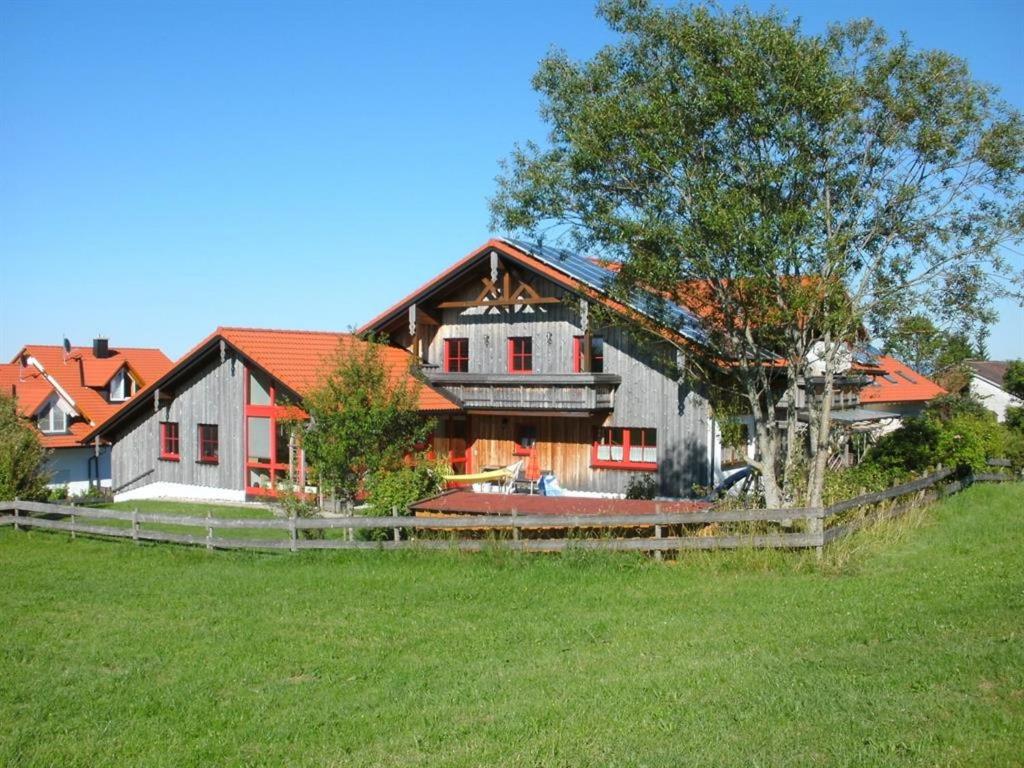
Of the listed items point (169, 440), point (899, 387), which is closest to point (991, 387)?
point (899, 387)

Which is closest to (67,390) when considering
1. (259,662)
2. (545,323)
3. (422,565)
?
(545,323)

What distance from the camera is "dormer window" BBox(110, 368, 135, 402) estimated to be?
157ft

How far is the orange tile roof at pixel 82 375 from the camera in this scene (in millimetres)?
44875

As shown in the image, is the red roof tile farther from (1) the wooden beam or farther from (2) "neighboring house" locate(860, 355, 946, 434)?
(2) "neighboring house" locate(860, 355, 946, 434)

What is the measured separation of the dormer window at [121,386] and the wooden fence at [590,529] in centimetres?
2835

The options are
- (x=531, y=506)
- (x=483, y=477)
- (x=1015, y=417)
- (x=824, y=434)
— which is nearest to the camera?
(x=824, y=434)

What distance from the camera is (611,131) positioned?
58.0 ft

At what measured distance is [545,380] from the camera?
91.2 feet

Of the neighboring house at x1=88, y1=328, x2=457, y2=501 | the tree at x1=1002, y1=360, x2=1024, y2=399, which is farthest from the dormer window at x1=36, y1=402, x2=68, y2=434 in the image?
the tree at x1=1002, y1=360, x2=1024, y2=399

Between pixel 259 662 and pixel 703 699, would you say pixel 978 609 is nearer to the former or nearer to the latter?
pixel 703 699

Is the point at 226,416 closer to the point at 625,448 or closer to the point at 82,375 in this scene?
the point at 625,448

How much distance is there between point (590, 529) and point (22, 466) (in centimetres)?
1610

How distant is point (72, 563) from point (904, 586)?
15.2 m

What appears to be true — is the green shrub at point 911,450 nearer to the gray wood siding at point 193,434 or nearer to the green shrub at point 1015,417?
the green shrub at point 1015,417
